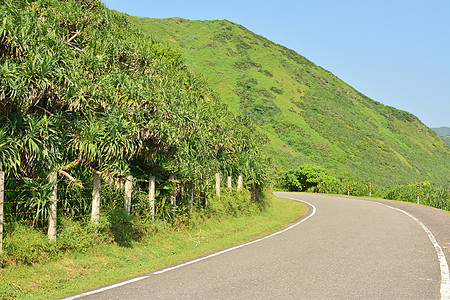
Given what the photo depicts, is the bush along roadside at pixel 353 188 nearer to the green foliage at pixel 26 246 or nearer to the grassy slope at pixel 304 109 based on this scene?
the grassy slope at pixel 304 109

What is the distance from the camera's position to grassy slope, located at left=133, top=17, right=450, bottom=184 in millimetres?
80688

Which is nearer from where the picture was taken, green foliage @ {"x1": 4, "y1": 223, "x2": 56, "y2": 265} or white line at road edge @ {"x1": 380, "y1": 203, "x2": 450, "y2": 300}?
white line at road edge @ {"x1": 380, "y1": 203, "x2": 450, "y2": 300}

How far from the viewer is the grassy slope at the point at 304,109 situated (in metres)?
80.7

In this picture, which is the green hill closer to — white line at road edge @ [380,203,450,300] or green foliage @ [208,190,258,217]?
green foliage @ [208,190,258,217]

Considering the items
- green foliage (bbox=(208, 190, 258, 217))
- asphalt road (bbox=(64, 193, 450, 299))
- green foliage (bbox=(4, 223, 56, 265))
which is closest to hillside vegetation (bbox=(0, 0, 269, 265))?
green foliage (bbox=(4, 223, 56, 265))

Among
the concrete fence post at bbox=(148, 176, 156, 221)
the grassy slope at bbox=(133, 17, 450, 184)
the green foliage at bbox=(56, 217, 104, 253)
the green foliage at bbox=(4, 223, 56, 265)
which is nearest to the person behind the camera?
the green foliage at bbox=(4, 223, 56, 265)

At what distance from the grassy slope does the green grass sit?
50199 mm

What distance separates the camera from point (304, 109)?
94250mm

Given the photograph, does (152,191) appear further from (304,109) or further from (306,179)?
(304,109)

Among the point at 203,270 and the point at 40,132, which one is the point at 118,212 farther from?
the point at 203,270

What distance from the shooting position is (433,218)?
18.2 meters

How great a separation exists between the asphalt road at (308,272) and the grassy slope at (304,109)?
5178 cm

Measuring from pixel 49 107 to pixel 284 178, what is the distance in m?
40.1

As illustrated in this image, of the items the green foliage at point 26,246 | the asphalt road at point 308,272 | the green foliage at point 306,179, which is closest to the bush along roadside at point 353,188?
the green foliage at point 306,179
